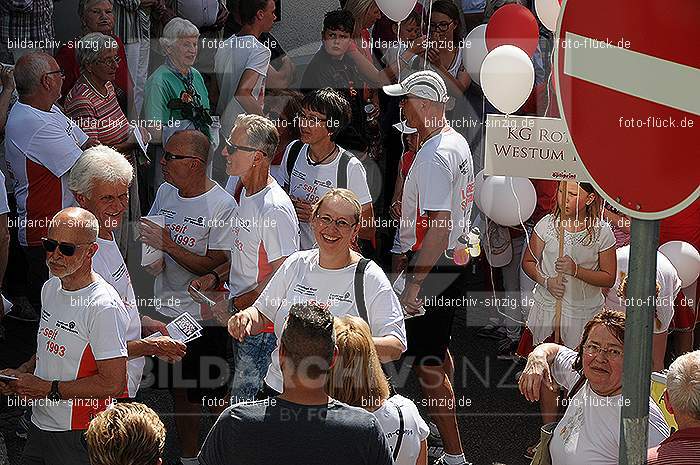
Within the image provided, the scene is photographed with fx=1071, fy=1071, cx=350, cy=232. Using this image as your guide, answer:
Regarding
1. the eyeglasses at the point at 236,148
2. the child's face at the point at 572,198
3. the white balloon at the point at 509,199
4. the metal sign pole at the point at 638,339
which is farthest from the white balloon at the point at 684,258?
the metal sign pole at the point at 638,339

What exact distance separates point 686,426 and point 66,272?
Result: 2462mm

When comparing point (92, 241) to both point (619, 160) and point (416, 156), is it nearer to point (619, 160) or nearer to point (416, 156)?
point (416, 156)

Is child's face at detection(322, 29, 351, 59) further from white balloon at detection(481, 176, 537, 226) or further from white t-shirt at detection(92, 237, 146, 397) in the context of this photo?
white t-shirt at detection(92, 237, 146, 397)

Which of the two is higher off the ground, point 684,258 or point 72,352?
point 684,258

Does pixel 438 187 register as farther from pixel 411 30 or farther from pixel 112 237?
pixel 411 30

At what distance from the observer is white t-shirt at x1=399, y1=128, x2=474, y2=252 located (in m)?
5.73

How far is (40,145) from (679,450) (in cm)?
412

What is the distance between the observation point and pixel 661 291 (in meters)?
5.53

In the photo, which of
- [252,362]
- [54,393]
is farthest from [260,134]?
[54,393]

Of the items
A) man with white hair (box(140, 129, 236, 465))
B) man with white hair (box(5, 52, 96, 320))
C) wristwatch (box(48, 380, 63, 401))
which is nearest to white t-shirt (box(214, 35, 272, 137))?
man with white hair (box(5, 52, 96, 320))

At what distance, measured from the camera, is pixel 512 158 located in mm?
5559

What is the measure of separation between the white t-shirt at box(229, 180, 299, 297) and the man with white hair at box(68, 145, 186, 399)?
0.54 metres

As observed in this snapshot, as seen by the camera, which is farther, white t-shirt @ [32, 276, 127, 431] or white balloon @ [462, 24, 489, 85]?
white balloon @ [462, 24, 489, 85]

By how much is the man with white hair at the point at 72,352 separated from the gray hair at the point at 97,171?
1.66ft
